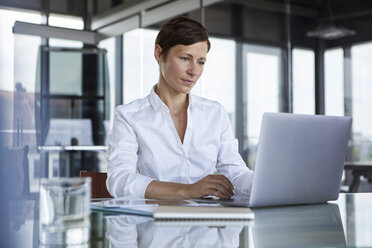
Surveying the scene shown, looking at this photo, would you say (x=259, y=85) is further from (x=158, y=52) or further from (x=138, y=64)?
(x=158, y=52)

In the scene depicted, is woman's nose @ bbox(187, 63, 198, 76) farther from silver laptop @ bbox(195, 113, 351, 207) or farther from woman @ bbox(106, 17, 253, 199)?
silver laptop @ bbox(195, 113, 351, 207)

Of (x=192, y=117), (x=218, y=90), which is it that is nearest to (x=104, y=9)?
(x=218, y=90)

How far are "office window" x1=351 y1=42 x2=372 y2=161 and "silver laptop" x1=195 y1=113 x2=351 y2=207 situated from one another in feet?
15.4

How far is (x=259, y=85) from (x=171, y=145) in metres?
4.04

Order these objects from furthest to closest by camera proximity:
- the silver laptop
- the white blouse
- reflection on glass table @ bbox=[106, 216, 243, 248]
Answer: the white blouse < the silver laptop < reflection on glass table @ bbox=[106, 216, 243, 248]

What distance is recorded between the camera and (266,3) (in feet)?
19.2

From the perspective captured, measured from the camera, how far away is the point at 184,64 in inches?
74.1

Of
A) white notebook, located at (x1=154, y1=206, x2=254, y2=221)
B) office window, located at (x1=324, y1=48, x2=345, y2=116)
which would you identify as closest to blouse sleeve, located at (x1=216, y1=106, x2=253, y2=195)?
white notebook, located at (x1=154, y1=206, x2=254, y2=221)

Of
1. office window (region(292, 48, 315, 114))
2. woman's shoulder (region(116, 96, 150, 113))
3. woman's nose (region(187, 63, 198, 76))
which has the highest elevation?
office window (region(292, 48, 315, 114))

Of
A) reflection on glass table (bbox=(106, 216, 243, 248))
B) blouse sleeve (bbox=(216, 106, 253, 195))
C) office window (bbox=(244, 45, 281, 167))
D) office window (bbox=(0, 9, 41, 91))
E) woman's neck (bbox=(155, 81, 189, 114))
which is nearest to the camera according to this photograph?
reflection on glass table (bbox=(106, 216, 243, 248))

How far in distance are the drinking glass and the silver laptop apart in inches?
21.3

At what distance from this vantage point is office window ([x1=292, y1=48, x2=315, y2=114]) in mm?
5910

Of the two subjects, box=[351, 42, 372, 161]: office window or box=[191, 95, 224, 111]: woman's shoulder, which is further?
box=[351, 42, 372, 161]: office window

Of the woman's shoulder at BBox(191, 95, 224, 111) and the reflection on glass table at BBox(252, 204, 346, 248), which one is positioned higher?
the woman's shoulder at BBox(191, 95, 224, 111)
